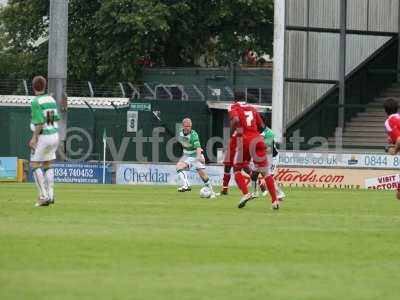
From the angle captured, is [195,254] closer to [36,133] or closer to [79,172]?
[36,133]

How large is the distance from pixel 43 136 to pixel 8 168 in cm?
2194

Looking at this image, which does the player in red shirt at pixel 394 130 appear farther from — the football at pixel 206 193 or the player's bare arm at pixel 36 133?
the football at pixel 206 193

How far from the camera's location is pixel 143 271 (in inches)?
444

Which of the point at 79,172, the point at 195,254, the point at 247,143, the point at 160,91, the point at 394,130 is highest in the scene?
the point at 160,91

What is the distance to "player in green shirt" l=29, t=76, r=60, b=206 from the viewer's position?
765 inches

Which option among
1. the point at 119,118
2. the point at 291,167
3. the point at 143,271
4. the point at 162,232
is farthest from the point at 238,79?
the point at 143,271

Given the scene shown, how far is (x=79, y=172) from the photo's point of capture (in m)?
41.1

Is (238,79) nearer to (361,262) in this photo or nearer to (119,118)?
(119,118)

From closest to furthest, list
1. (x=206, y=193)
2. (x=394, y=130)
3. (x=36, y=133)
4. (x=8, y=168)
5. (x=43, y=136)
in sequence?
(x=36, y=133)
(x=43, y=136)
(x=394, y=130)
(x=206, y=193)
(x=8, y=168)

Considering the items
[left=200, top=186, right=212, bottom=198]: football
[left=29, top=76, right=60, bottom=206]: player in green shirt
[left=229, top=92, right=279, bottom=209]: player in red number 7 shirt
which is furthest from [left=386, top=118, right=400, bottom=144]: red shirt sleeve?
[left=200, top=186, right=212, bottom=198]: football

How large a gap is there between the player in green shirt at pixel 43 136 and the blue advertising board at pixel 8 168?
69.8 feet

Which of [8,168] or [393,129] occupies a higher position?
[393,129]

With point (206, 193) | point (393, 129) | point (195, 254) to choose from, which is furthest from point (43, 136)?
A: point (206, 193)

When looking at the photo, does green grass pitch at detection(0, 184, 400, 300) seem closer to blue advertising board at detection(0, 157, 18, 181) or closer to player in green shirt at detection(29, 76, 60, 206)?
player in green shirt at detection(29, 76, 60, 206)
